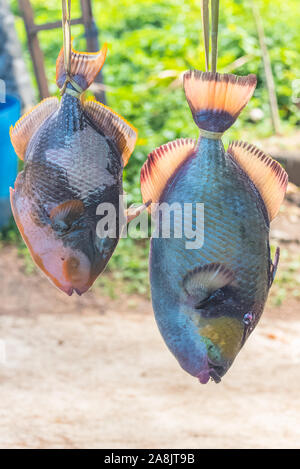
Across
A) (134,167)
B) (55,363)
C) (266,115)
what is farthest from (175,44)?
(55,363)

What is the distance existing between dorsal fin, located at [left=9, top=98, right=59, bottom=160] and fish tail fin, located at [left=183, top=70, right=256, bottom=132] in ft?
0.67

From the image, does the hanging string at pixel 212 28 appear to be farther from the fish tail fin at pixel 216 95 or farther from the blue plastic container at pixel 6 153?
the blue plastic container at pixel 6 153

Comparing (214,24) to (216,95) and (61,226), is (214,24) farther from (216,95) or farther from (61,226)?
(61,226)

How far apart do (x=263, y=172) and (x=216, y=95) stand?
0.42ft

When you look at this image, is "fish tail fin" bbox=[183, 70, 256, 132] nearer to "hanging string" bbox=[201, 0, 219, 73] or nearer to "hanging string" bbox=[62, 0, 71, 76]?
"hanging string" bbox=[201, 0, 219, 73]

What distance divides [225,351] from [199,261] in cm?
11

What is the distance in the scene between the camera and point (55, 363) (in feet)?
10.9

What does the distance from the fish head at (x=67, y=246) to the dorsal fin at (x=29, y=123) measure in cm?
11

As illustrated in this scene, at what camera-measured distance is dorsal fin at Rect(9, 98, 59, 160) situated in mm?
853

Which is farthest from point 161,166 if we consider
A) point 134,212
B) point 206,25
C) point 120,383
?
point 120,383

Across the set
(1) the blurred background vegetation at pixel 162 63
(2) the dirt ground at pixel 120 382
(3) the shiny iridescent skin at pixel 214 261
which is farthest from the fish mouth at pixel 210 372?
(1) the blurred background vegetation at pixel 162 63

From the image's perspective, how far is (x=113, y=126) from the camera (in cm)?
83

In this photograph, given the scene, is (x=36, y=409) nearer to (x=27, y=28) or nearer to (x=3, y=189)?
(x=3, y=189)

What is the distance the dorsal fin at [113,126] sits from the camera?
827 mm
